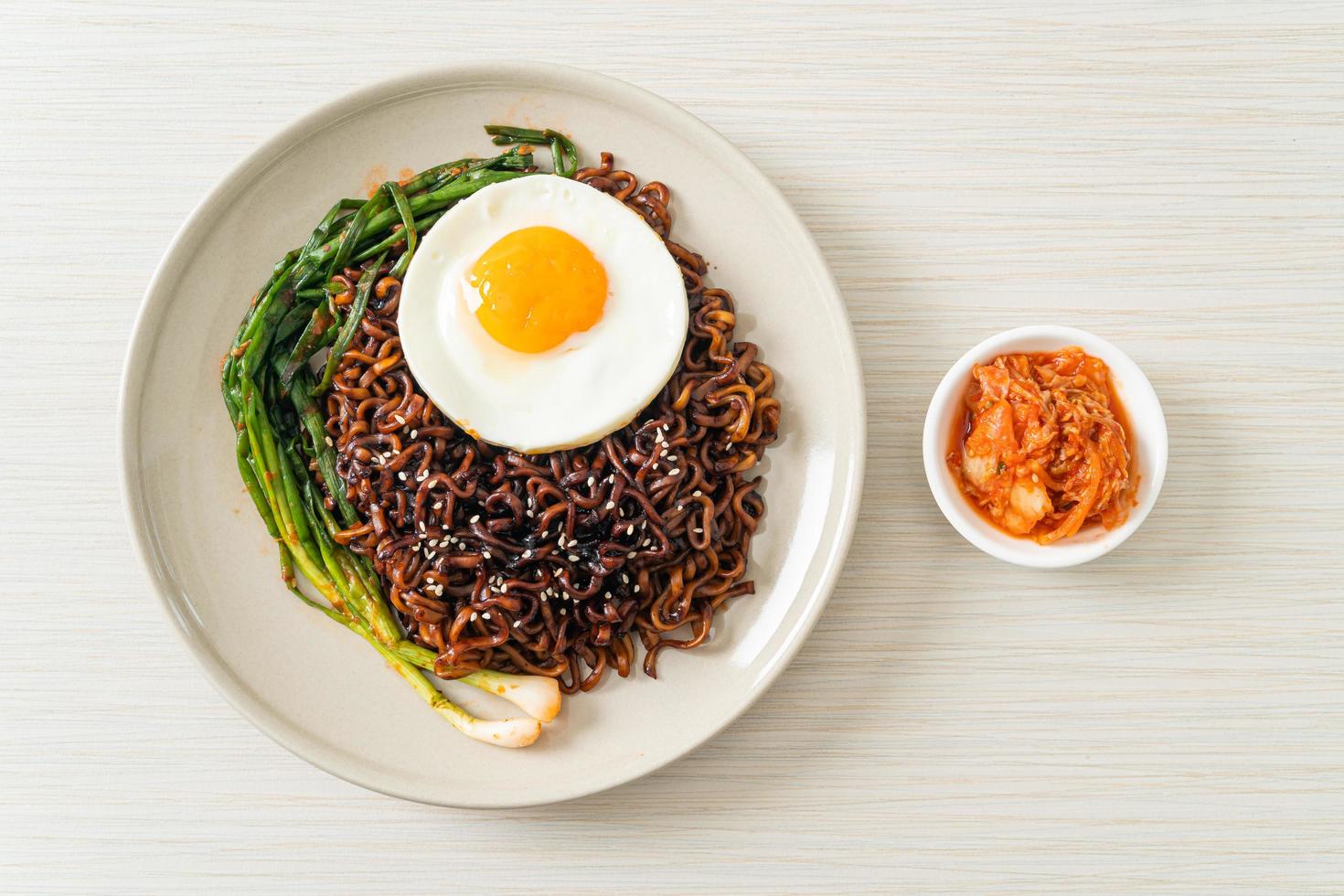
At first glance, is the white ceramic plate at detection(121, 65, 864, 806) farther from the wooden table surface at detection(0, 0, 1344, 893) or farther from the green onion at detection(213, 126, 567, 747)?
the wooden table surface at detection(0, 0, 1344, 893)

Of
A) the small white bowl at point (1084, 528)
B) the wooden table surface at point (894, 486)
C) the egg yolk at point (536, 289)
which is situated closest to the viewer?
the egg yolk at point (536, 289)

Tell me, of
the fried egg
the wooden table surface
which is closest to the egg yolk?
the fried egg

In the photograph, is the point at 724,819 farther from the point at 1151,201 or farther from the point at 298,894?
the point at 1151,201

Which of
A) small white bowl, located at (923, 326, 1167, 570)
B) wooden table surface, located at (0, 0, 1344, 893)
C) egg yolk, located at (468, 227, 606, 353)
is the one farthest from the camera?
wooden table surface, located at (0, 0, 1344, 893)

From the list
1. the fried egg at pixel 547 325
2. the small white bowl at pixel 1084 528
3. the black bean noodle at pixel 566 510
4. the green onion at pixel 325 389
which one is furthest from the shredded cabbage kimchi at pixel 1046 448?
the green onion at pixel 325 389

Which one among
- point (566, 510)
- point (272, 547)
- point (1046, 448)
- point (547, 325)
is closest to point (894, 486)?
point (1046, 448)

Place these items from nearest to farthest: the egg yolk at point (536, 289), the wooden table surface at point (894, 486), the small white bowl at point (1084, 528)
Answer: the egg yolk at point (536, 289)
the small white bowl at point (1084, 528)
the wooden table surface at point (894, 486)

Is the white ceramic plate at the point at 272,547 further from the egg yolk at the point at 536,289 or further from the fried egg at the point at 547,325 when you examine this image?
the egg yolk at the point at 536,289

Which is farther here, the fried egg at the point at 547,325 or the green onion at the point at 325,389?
the green onion at the point at 325,389
